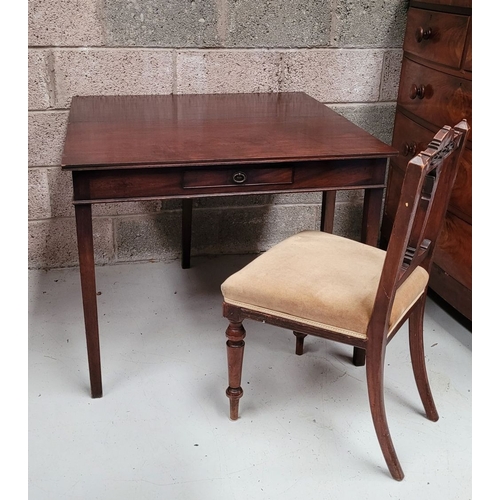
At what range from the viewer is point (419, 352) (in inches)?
74.4

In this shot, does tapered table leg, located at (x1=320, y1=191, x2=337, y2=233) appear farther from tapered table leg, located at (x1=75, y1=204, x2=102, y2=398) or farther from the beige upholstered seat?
tapered table leg, located at (x1=75, y1=204, x2=102, y2=398)

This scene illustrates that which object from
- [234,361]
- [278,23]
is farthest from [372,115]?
[234,361]

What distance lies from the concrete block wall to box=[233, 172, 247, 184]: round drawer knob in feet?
3.10

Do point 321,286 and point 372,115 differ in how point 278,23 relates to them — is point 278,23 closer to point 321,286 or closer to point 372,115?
point 372,115

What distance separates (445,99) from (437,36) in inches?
9.7

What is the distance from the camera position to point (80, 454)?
1.75 meters

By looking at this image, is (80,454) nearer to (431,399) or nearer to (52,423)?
(52,423)

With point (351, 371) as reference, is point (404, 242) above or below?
above

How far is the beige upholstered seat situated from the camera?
159cm

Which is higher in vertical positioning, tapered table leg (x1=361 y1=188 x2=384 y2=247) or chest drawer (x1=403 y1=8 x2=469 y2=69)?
chest drawer (x1=403 y1=8 x2=469 y2=69)

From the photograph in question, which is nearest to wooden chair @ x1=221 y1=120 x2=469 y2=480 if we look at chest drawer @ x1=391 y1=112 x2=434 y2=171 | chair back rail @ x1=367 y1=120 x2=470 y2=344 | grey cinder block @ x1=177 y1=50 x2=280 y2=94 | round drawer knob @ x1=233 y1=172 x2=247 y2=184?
chair back rail @ x1=367 y1=120 x2=470 y2=344

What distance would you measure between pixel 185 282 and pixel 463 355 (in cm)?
115

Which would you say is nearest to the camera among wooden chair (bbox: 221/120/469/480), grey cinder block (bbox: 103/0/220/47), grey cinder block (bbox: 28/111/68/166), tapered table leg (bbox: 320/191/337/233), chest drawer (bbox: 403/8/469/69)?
wooden chair (bbox: 221/120/469/480)

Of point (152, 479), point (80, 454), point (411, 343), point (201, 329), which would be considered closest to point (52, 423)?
point (80, 454)
